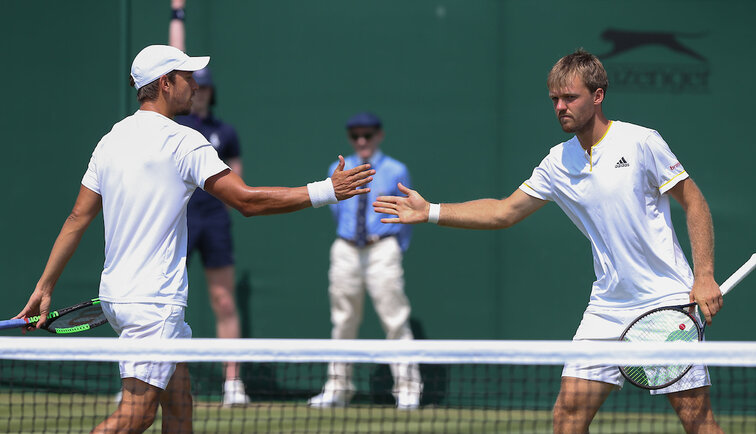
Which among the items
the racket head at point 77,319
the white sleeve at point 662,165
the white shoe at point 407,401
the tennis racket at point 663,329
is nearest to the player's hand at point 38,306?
the racket head at point 77,319

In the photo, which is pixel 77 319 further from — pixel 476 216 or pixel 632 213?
pixel 632 213

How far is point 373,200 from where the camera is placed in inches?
249

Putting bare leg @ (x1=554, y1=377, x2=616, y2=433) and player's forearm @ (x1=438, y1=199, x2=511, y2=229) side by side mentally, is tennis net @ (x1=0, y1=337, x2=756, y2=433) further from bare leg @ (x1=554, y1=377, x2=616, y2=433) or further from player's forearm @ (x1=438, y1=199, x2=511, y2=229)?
player's forearm @ (x1=438, y1=199, x2=511, y2=229)

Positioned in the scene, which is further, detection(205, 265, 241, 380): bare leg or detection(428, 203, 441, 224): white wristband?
detection(205, 265, 241, 380): bare leg

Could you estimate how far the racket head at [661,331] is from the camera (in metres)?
3.78

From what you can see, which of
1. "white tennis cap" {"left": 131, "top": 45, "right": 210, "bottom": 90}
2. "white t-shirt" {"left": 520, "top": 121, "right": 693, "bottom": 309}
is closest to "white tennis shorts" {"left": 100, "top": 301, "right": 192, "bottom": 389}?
"white tennis cap" {"left": 131, "top": 45, "right": 210, "bottom": 90}

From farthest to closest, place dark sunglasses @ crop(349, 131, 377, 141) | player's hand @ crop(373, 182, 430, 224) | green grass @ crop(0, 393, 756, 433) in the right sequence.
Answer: dark sunglasses @ crop(349, 131, 377, 141)
green grass @ crop(0, 393, 756, 433)
player's hand @ crop(373, 182, 430, 224)

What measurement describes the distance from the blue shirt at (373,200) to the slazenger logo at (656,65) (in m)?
1.46

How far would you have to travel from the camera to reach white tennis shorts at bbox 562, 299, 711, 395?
148 inches

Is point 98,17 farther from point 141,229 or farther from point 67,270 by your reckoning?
point 141,229

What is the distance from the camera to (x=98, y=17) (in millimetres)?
6719

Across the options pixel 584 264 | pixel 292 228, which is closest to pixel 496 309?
pixel 584 264

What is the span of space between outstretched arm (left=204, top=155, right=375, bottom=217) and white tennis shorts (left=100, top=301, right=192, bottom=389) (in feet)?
1.43

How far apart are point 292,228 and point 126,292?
3022 millimetres
